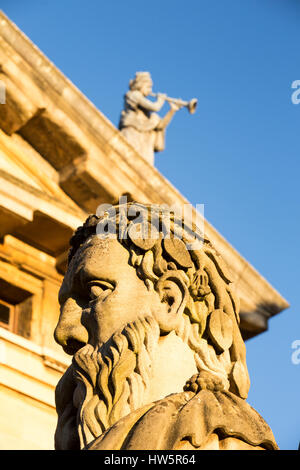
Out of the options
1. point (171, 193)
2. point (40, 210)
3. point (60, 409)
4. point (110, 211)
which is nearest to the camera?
point (60, 409)

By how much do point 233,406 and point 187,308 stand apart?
0.59 metres

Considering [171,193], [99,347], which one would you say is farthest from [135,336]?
[171,193]

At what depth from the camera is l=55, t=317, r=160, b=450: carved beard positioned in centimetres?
489

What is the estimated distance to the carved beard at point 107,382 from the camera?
4.89 metres

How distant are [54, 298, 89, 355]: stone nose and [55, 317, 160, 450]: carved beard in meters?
0.09

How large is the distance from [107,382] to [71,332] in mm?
333

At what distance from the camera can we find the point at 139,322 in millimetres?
5094

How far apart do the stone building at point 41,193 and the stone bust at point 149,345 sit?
24.4 feet

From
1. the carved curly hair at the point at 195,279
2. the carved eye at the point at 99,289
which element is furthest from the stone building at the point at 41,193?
the carved eye at the point at 99,289

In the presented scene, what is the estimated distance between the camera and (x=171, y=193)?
14.3m

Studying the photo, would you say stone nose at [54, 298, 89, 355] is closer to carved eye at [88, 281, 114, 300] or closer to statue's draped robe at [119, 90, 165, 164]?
carved eye at [88, 281, 114, 300]

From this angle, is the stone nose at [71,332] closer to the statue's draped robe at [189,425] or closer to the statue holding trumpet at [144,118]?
the statue's draped robe at [189,425]

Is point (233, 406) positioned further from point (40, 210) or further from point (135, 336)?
point (40, 210)

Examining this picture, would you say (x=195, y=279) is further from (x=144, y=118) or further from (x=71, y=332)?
(x=144, y=118)
